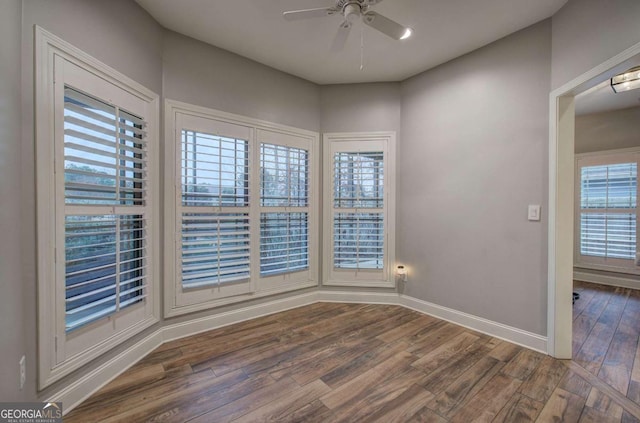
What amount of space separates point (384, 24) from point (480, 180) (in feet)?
5.84

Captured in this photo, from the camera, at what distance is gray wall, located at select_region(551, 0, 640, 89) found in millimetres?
1590

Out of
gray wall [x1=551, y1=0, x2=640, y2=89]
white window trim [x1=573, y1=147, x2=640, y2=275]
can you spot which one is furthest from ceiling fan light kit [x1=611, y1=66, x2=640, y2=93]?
white window trim [x1=573, y1=147, x2=640, y2=275]

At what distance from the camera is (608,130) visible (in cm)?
429

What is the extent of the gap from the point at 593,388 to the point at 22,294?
140 inches

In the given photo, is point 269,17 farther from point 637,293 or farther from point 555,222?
point 637,293

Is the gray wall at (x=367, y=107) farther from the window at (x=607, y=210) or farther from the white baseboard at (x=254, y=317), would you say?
the window at (x=607, y=210)

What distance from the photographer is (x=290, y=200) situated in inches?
125

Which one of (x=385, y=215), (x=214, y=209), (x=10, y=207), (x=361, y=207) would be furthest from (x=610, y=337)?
(x=10, y=207)

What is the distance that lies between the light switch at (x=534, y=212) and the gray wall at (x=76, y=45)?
3.50 m

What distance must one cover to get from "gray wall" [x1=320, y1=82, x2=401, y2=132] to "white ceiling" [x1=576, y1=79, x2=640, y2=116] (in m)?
2.53

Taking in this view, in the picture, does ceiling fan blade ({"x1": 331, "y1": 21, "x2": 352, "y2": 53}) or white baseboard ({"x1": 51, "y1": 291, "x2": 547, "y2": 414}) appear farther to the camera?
ceiling fan blade ({"x1": 331, "y1": 21, "x2": 352, "y2": 53})

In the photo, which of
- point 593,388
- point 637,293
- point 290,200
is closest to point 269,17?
point 290,200

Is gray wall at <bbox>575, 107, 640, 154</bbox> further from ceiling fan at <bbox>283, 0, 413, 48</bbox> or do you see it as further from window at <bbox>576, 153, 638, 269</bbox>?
ceiling fan at <bbox>283, 0, 413, 48</bbox>

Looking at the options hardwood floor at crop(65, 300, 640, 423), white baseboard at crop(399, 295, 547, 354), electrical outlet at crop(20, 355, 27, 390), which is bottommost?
hardwood floor at crop(65, 300, 640, 423)
